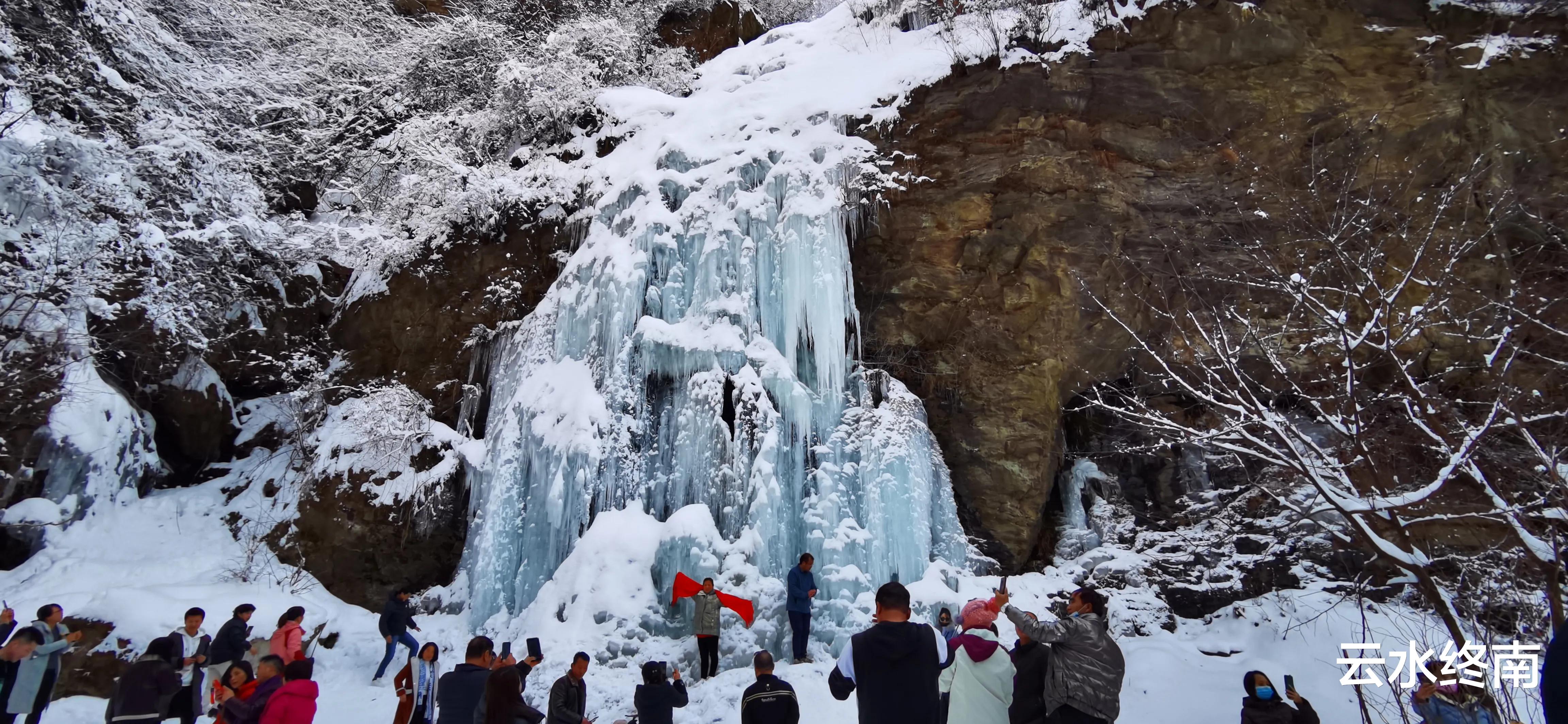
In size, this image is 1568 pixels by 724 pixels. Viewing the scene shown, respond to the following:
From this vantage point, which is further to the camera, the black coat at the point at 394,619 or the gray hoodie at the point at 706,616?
the black coat at the point at 394,619

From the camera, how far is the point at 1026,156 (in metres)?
8.98

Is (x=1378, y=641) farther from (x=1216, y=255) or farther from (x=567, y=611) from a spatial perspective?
(x=567, y=611)

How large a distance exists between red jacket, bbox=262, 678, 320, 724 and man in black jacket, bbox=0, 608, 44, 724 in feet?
8.84

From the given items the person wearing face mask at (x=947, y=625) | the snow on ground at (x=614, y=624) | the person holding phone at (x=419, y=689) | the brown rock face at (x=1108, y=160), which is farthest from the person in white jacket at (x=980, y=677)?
the brown rock face at (x=1108, y=160)

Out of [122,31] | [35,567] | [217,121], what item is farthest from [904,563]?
[122,31]

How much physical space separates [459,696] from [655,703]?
111 centimetres

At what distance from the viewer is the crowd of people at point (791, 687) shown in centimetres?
303

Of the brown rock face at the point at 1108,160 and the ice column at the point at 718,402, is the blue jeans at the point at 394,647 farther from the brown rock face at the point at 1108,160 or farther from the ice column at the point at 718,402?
the brown rock face at the point at 1108,160

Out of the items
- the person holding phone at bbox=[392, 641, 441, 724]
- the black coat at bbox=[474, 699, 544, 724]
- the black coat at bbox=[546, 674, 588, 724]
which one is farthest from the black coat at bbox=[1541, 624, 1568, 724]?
the person holding phone at bbox=[392, 641, 441, 724]

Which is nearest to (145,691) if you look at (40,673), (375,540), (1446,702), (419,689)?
(40,673)

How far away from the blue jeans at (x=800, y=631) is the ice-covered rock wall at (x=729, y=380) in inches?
→ 21.8

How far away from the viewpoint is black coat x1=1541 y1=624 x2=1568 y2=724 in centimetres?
180

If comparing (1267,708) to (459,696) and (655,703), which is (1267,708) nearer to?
(655,703)

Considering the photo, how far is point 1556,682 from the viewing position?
1.84 meters
